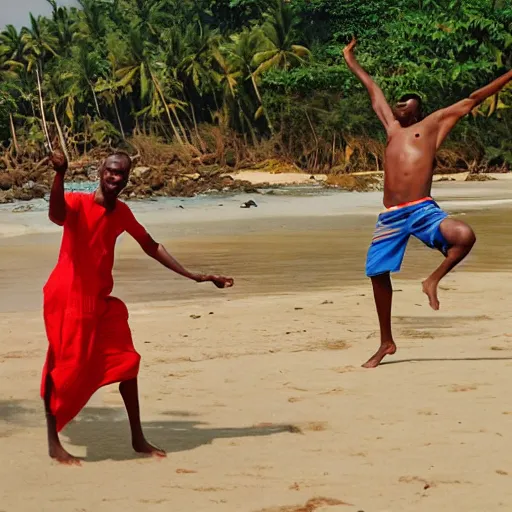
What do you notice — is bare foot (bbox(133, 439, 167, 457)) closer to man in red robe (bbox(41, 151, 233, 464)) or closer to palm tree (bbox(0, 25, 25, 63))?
man in red robe (bbox(41, 151, 233, 464))

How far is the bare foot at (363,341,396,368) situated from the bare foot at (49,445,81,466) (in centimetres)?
243

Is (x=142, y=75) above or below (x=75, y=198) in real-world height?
below

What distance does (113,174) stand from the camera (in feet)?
15.7

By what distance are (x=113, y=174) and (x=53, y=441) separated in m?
1.10

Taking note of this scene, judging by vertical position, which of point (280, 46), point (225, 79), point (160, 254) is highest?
point (160, 254)

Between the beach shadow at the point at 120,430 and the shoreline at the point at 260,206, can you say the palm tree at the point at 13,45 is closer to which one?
the shoreline at the point at 260,206

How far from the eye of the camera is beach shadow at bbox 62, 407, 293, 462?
198 inches

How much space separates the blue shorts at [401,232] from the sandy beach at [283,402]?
23.7 inches

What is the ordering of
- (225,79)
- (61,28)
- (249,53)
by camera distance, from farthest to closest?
(61,28) → (225,79) → (249,53)

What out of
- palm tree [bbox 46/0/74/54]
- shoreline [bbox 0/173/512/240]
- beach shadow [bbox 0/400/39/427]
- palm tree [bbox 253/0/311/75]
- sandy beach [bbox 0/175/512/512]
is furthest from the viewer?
palm tree [bbox 46/0/74/54]

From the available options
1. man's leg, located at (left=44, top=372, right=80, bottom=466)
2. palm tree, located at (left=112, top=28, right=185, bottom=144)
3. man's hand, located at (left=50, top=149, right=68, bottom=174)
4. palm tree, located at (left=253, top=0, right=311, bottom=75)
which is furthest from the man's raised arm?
palm tree, located at (left=112, top=28, right=185, bottom=144)

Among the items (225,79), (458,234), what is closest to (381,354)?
(458,234)

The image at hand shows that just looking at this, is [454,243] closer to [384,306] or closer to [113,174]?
[384,306]

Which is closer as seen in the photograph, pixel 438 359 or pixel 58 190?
pixel 58 190
